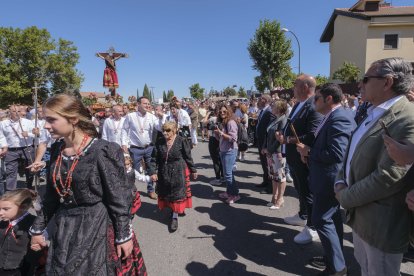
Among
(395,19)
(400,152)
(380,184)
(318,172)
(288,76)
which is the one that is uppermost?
(395,19)

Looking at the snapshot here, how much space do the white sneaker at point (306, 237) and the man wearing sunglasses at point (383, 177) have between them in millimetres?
1784

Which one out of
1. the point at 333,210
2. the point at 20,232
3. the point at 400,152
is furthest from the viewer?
the point at 333,210

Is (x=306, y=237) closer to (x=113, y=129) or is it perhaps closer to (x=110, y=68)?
(x=113, y=129)

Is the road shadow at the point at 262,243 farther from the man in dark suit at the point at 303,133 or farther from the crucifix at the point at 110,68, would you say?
the crucifix at the point at 110,68

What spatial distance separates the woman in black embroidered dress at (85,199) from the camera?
→ 1848mm

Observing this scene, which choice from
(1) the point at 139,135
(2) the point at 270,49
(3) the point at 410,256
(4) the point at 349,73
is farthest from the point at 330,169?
(2) the point at 270,49

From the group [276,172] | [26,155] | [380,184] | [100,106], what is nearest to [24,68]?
[100,106]

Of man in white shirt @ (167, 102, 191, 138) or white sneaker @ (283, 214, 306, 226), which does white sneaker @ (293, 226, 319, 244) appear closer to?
white sneaker @ (283, 214, 306, 226)

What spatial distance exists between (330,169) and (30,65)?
4204 cm

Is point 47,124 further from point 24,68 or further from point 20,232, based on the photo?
point 24,68

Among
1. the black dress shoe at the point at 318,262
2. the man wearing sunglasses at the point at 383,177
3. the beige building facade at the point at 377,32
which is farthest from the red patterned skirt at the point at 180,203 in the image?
the beige building facade at the point at 377,32

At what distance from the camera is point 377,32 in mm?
22047

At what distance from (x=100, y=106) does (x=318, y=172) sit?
10036 millimetres

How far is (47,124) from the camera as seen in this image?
75.9 inches
